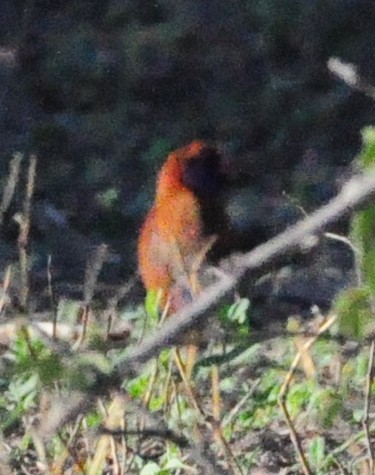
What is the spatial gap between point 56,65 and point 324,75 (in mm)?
1390

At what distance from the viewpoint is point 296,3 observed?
23.4 feet

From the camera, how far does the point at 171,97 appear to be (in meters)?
6.99

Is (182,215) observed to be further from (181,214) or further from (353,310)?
(353,310)

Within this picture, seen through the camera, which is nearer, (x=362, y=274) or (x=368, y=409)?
(x=362, y=274)

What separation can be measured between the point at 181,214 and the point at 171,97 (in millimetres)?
2751

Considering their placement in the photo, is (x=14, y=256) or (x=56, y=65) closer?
(x=14, y=256)

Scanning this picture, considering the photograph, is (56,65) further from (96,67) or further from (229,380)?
(229,380)

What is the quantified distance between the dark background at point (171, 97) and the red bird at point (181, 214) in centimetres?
119

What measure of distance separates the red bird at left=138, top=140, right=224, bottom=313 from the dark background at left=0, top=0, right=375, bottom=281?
3.90ft

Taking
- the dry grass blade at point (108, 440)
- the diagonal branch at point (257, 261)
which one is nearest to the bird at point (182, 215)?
the dry grass blade at point (108, 440)

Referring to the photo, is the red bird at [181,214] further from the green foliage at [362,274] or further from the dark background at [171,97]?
the green foliage at [362,274]

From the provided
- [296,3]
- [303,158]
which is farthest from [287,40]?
[303,158]

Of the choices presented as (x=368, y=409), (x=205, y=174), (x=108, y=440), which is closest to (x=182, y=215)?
(x=205, y=174)

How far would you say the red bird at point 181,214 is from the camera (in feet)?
13.0
